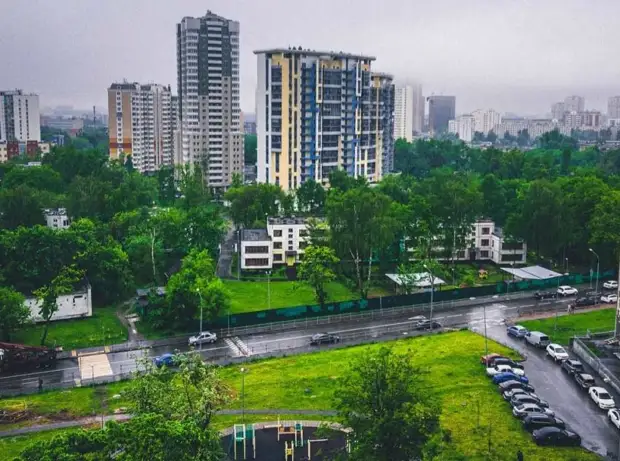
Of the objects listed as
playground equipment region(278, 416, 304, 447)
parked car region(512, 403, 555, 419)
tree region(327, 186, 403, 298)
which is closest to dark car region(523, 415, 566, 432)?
parked car region(512, 403, 555, 419)

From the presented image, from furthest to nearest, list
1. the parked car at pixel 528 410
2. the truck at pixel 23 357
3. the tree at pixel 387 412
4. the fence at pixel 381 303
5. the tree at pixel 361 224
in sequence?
the tree at pixel 361 224 → the fence at pixel 381 303 → the truck at pixel 23 357 → the parked car at pixel 528 410 → the tree at pixel 387 412

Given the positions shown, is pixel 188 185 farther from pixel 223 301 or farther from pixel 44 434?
pixel 44 434

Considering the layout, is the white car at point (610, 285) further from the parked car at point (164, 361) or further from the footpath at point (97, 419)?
the parked car at point (164, 361)

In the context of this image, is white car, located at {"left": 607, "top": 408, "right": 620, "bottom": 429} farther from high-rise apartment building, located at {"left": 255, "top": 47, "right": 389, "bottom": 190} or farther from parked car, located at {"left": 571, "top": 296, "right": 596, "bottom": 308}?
high-rise apartment building, located at {"left": 255, "top": 47, "right": 389, "bottom": 190}

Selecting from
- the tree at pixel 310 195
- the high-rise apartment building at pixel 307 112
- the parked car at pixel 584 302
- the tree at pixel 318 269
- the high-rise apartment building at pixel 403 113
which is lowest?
the parked car at pixel 584 302

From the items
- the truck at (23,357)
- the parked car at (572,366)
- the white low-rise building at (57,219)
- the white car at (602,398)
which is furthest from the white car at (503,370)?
the white low-rise building at (57,219)

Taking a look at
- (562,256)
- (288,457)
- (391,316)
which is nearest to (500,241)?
(562,256)
